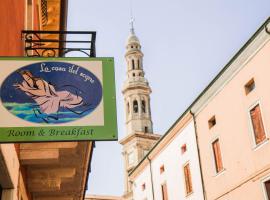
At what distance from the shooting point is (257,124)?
54.6ft

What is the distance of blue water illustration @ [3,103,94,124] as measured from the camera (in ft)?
15.0

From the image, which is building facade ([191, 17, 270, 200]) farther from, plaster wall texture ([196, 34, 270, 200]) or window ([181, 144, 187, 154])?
window ([181, 144, 187, 154])

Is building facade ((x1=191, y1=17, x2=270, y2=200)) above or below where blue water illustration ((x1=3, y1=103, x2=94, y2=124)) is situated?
above

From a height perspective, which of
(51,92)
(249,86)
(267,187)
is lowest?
(51,92)

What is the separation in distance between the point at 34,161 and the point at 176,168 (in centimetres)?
1749

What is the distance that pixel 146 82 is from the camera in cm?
6256

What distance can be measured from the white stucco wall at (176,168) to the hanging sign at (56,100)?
1723 centimetres

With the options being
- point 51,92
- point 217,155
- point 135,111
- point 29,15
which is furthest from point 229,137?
point 135,111

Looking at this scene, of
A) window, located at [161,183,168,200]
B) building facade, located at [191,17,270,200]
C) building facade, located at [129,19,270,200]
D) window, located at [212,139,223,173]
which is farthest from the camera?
window, located at [161,183,168,200]

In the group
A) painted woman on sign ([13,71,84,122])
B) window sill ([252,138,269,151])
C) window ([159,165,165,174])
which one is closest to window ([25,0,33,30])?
painted woman on sign ([13,71,84,122])

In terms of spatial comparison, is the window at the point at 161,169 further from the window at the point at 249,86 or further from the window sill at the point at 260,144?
the window sill at the point at 260,144

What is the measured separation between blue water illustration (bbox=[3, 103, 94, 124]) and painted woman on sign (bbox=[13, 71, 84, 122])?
0.02 m

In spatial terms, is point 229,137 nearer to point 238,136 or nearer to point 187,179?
point 238,136

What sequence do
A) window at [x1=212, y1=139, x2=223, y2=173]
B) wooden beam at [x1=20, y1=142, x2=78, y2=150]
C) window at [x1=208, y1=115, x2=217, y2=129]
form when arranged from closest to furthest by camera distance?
wooden beam at [x1=20, y1=142, x2=78, y2=150]
window at [x1=212, y1=139, x2=223, y2=173]
window at [x1=208, y1=115, x2=217, y2=129]
